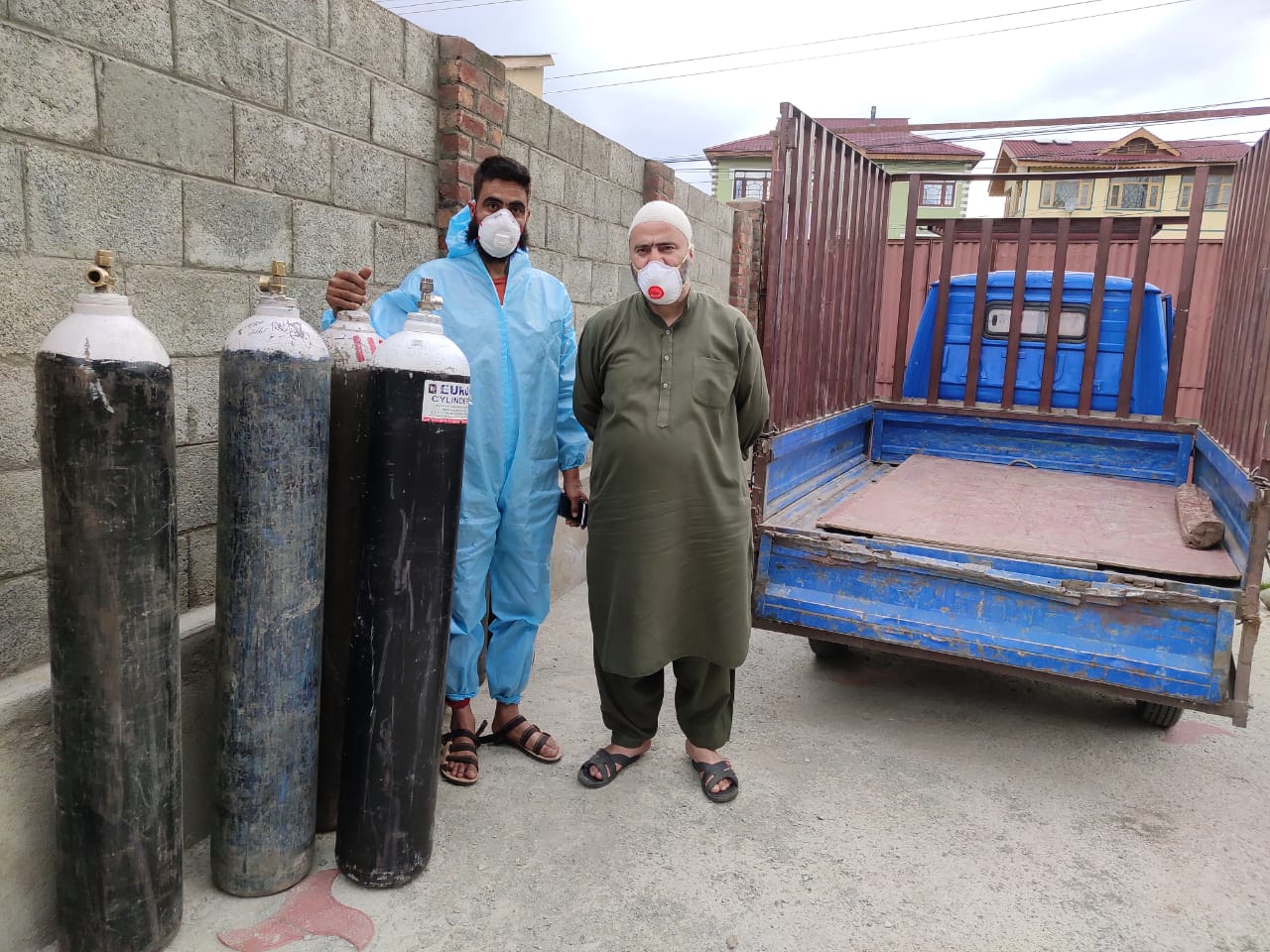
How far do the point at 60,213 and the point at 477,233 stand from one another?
1.09m

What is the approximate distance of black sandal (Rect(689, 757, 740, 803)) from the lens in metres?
2.84

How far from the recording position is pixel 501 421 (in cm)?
271

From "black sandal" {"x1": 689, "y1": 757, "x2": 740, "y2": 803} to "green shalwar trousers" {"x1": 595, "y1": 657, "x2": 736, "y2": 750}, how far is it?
2.5 inches

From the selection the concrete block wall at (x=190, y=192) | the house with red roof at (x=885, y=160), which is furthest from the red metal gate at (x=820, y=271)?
the house with red roof at (x=885, y=160)

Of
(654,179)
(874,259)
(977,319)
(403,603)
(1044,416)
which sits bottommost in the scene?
(403,603)

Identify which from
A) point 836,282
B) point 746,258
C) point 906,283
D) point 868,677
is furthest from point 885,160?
point 868,677

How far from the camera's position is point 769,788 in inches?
116

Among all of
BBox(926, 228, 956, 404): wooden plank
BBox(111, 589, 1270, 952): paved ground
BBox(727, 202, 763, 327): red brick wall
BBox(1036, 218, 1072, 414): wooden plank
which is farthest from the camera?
BBox(727, 202, 763, 327): red brick wall

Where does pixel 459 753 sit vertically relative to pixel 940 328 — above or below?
below

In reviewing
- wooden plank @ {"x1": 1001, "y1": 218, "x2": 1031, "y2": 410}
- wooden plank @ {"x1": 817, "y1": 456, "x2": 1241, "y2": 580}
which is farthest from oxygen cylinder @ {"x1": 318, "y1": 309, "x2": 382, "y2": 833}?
wooden plank @ {"x1": 1001, "y1": 218, "x2": 1031, "y2": 410}

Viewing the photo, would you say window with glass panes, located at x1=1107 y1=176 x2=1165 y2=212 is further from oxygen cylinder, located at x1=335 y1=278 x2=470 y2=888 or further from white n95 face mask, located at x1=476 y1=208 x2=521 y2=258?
oxygen cylinder, located at x1=335 y1=278 x2=470 y2=888

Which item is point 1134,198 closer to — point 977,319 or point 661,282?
point 977,319

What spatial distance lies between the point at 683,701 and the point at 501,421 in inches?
43.2

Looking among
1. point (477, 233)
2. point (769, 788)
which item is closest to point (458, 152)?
point (477, 233)
